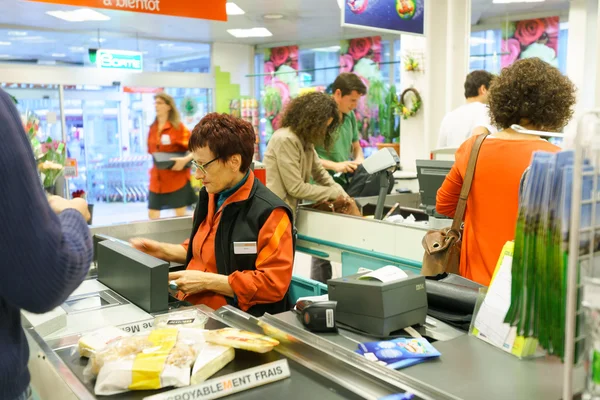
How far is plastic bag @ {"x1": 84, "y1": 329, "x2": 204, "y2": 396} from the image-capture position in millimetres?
1300

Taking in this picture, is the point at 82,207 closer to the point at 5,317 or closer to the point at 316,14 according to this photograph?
the point at 5,317

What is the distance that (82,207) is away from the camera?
1.35 meters

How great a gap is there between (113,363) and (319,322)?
1.86 ft

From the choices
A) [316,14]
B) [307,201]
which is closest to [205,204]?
[307,201]

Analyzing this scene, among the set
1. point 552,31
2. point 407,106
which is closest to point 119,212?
point 407,106

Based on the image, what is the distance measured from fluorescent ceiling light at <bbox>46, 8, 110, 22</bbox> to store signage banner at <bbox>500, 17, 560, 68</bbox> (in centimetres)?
596

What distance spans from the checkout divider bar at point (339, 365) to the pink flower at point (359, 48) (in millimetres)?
9510

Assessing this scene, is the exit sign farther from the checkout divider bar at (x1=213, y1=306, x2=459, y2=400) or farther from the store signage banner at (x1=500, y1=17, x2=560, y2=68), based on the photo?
the checkout divider bar at (x1=213, y1=306, x2=459, y2=400)

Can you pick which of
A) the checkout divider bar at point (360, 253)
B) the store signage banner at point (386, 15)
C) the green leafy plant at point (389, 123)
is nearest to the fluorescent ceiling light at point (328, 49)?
the green leafy plant at point (389, 123)

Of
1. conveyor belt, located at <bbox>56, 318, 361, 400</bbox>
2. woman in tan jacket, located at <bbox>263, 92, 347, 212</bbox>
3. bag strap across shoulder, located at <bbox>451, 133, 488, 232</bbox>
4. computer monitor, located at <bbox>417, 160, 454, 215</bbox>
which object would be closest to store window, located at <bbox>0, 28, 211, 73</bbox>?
woman in tan jacket, located at <bbox>263, 92, 347, 212</bbox>

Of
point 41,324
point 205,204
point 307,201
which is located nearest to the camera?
point 41,324

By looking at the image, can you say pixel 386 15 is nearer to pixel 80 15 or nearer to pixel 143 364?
pixel 143 364

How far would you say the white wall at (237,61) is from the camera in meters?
12.1

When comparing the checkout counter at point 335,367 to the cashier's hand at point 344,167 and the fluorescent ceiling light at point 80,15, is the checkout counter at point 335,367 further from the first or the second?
the fluorescent ceiling light at point 80,15
